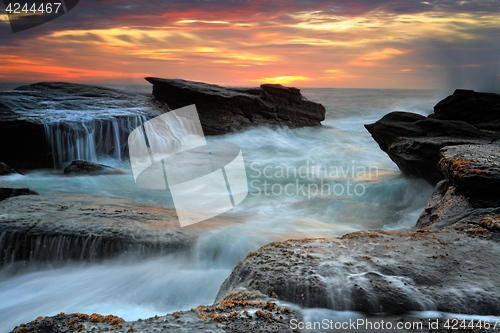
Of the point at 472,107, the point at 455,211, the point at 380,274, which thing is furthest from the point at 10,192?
the point at 472,107

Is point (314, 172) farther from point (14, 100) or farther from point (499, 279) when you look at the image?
point (14, 100)

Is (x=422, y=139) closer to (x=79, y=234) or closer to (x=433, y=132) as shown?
(x=433, y=132)

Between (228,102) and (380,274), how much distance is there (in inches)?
449

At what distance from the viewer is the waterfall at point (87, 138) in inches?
330

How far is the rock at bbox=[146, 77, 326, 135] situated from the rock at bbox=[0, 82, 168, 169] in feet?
3.67

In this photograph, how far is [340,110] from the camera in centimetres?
2358

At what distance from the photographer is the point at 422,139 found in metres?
6.33

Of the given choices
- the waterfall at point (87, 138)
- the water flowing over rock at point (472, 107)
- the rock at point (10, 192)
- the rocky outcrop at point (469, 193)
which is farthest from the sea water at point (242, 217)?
the water flowing over rock at point (472, 107)

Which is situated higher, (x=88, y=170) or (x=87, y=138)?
(x=87, y=138)

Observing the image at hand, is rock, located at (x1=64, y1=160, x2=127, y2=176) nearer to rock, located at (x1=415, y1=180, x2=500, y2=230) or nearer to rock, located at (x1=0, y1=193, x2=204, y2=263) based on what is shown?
rock, located at (x1=0, y1=193, x2=204, y2=263)

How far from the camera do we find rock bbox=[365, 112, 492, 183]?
5.92 meters

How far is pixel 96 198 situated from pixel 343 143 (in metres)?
10.6

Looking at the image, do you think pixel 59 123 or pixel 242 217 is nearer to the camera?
pixel 242 217

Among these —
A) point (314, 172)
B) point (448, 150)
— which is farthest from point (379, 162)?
point (448, 150)
